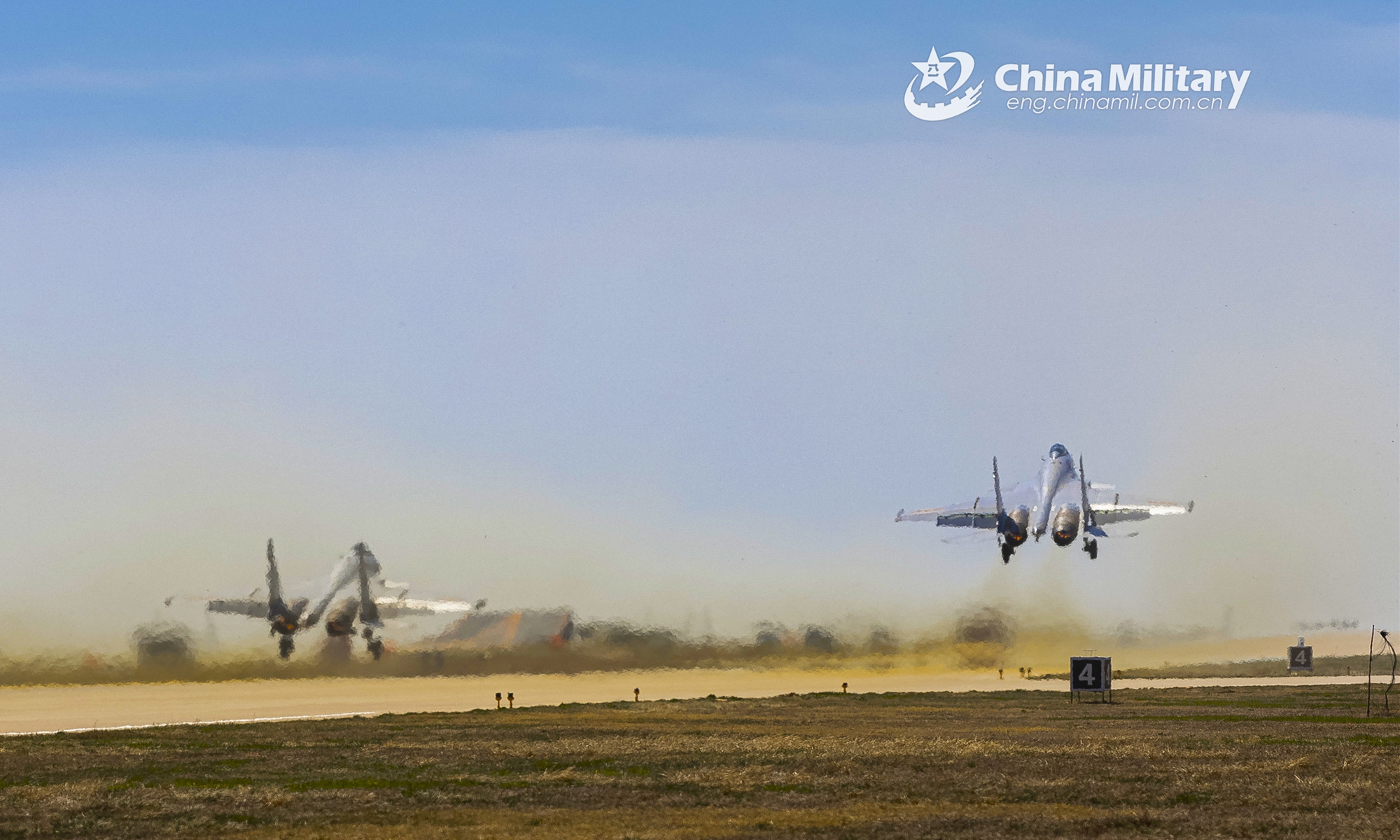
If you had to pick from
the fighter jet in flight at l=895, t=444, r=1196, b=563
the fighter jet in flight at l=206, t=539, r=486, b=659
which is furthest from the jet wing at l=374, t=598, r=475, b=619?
the fighter jet in flight at l=895, t=444, r=1196, b=563

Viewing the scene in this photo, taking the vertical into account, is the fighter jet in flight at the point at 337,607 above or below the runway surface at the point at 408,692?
above

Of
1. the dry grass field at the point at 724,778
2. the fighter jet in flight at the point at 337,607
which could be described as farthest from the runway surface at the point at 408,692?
the dry grass field at the point at 724,778

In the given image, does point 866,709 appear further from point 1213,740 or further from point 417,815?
point 417,815

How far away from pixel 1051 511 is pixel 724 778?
252 feet

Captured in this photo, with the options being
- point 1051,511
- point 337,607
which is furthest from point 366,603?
point 1051,511

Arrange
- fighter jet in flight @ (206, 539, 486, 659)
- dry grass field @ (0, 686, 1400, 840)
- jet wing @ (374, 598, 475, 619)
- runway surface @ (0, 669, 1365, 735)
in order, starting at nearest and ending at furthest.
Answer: dry grass field @ (0, 686, 1400, 840), runway surface @ (0, 669, 1365, 735), fighter jet in flight @ (206, 539, 486, 659), jet wing @ (374, 598, 475, 619)

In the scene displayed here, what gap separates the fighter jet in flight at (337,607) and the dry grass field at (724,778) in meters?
37.5

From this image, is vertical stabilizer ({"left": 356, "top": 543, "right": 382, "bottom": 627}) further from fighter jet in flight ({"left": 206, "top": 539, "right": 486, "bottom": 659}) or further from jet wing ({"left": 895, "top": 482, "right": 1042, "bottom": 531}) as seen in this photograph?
jet wing ({"left": 895, "top": 482, "right": 1042, "bottom": 531})

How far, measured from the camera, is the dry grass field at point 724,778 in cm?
4806

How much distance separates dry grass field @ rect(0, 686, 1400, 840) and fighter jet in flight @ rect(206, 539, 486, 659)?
37513 millimetres

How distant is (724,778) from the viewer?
2413 inches

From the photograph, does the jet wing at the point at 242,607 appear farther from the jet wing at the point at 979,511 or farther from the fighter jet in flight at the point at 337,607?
the jet wing at the point at 979,511

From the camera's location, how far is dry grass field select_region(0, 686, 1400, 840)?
48062 mm

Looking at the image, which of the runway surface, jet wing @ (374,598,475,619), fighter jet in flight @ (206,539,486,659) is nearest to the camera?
the runway surface
